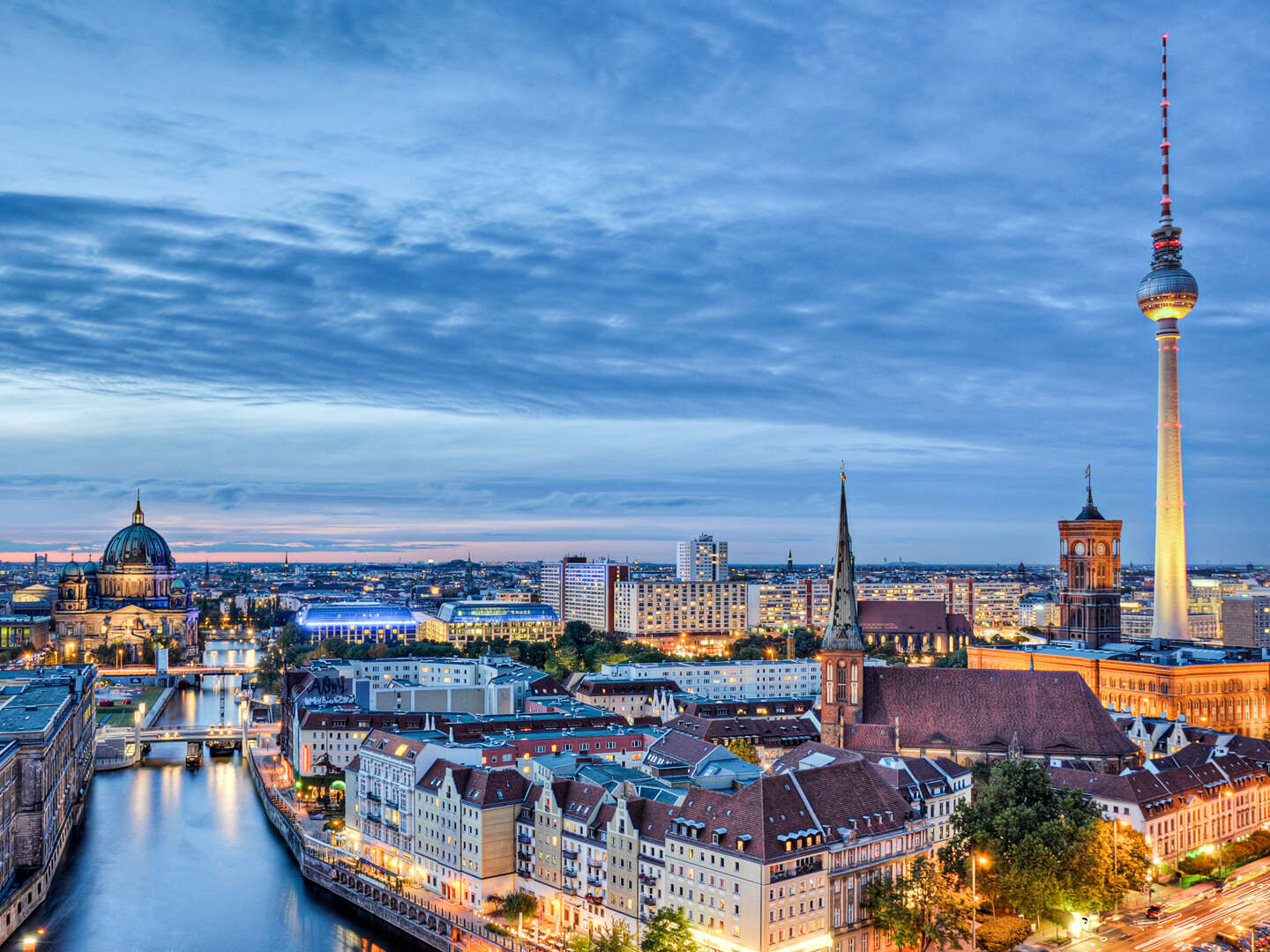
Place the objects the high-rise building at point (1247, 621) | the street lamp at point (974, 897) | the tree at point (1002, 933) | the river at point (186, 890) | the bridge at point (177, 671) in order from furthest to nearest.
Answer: the high-rise building at point (1247, 621), the bridge at point (177, 671), the river at point (186, 890), the street lamp at point (974, 897), the tree at point (1002, 933)

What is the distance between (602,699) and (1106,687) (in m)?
29.1

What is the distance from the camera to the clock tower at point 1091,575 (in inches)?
2830

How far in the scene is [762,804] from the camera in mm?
34031

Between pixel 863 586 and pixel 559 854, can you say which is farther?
pixel 863 586

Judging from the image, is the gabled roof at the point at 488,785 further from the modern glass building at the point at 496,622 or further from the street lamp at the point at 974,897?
the modern glass building at the point at 496,622

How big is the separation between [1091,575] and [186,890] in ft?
174

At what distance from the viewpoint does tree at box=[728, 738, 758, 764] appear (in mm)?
53656

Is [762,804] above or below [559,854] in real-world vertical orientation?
above

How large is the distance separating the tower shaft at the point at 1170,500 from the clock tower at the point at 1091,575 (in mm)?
12295

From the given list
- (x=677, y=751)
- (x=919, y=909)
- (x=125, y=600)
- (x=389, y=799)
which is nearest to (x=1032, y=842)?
(x=919, y=909)

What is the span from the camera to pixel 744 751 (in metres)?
53.9

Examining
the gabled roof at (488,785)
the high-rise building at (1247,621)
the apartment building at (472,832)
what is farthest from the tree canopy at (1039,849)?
the high-rise building at (1247,621)

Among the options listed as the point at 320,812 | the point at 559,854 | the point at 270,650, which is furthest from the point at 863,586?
the point at 559,854

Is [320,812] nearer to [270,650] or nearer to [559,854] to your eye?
[559,854]
